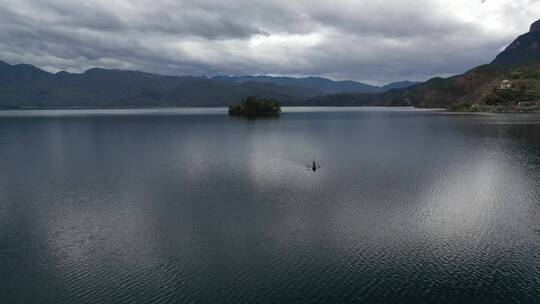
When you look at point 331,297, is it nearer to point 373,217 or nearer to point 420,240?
point 420,240

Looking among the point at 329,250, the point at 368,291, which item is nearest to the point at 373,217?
the point at 329,250

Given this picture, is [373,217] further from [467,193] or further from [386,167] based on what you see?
[386,167]

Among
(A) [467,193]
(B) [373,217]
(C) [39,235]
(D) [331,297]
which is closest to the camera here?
(D) [331,297]

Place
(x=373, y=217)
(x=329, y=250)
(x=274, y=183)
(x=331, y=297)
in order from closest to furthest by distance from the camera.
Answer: (x=331, y=297)
(x=329, y=250)
(x=373, y=217)
(x=274, y=183)

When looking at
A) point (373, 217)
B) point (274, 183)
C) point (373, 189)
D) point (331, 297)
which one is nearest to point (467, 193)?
point (373, 189)

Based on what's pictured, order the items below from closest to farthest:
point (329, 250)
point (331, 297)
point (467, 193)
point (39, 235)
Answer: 1. point (331, 297)
2. point (329, 250)
3. point (39, 235)
4. point (467, 193)

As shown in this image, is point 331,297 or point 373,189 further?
point 373,189
